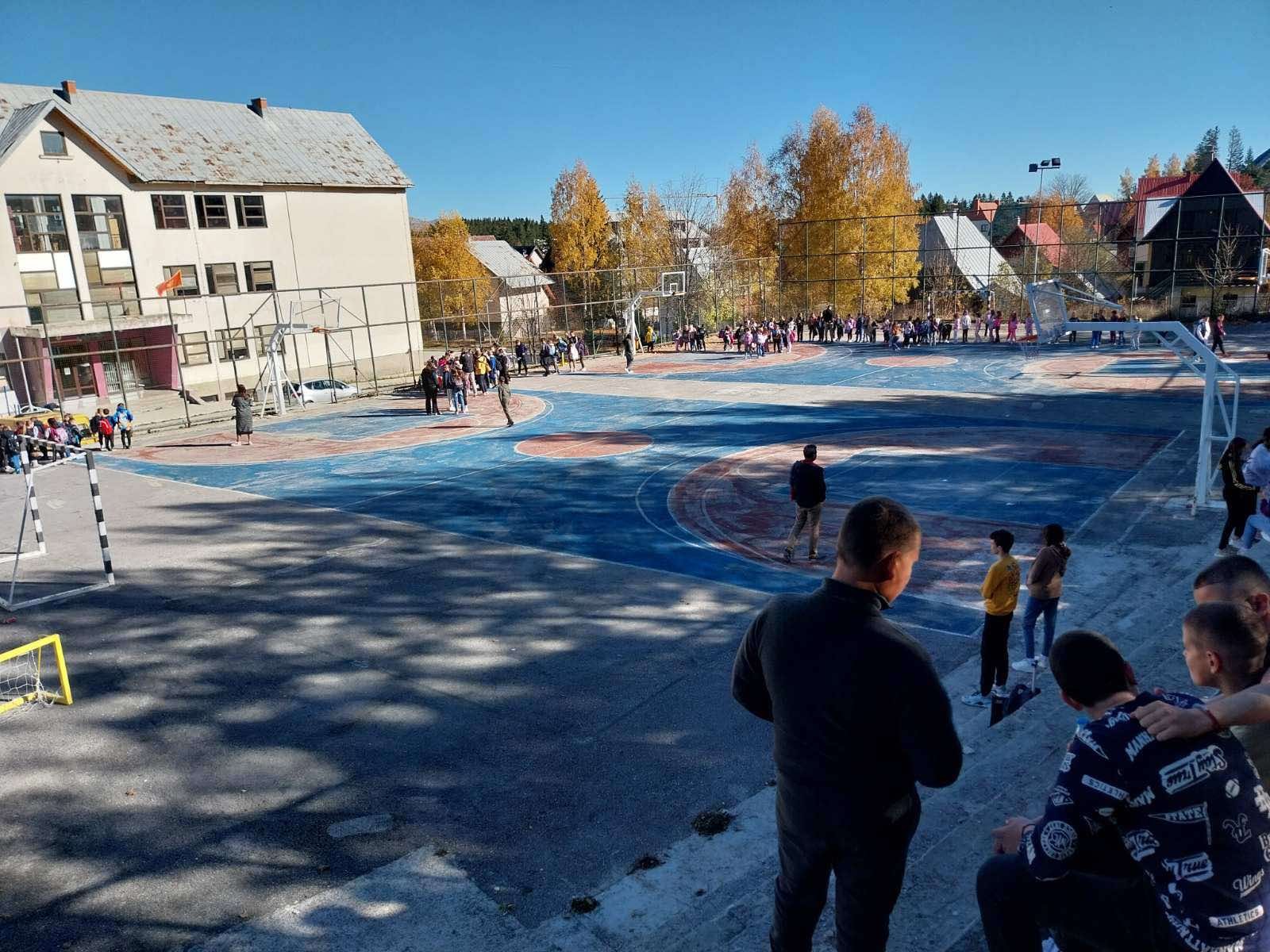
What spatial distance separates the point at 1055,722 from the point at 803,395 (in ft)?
73.9

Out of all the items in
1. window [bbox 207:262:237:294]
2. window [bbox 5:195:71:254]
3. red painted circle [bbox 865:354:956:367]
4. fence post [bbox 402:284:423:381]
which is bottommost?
red painted circle [bbox 865:354:956:367]

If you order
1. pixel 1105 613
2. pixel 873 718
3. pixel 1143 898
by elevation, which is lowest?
pixel 1105 613

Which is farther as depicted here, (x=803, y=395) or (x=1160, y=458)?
(x=803, y=395)

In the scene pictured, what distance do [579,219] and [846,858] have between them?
64942 mm

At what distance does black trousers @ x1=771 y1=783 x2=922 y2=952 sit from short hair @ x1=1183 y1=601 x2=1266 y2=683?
115 cm

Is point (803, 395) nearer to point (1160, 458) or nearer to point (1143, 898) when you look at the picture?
point (1160, 458)

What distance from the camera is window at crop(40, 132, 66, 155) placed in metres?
35.5

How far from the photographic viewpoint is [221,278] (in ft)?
135

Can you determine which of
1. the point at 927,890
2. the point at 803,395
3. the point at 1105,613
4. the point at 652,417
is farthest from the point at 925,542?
the point at 803,395

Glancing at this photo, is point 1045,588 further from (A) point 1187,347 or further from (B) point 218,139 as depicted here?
(B) point 218,139

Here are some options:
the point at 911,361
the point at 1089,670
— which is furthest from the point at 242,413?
the point at 911,361

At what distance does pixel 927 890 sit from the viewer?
458 centimetres

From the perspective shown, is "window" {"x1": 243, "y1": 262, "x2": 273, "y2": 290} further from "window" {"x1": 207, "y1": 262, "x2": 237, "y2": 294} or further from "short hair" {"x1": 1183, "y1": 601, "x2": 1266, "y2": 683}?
"short hair" {"x1": 1183, "y1": 601, "x2": 1266, "y2": 683}

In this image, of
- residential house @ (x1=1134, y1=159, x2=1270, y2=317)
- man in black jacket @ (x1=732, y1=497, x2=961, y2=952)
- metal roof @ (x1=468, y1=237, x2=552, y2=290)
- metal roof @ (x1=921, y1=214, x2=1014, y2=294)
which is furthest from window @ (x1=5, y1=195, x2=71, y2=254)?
metal roof @ (x1=921, y1=214, x2=1014, y2=294)
